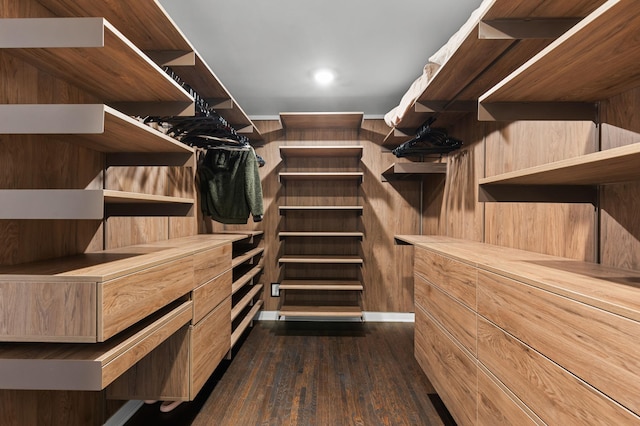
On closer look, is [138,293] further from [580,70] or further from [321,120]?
[321,120]

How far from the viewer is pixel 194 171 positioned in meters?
2.60

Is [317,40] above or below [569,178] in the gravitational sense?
above

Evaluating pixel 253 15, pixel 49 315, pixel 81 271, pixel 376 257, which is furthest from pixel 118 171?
pixel 376 257

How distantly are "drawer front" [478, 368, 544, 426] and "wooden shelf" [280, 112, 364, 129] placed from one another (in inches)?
93.3

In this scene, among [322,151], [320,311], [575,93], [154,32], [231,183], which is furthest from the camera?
[322,151]

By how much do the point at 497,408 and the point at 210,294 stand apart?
4.83ft

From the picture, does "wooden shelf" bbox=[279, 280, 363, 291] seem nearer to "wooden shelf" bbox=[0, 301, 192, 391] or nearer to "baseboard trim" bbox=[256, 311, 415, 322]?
"baseboard trim" bbox=[256, 311, 415, 322]

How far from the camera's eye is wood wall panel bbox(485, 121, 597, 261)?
1.25 m

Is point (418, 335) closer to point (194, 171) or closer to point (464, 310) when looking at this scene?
point (464, 310)

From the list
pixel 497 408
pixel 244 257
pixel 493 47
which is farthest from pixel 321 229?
pixel 497 408

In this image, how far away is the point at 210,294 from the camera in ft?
5.92

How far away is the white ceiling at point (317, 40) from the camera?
5.73ft

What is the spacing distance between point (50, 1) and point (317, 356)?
2.59 metres

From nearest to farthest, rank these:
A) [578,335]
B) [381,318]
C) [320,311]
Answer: [578,335] < [320,311] < [381,318]
